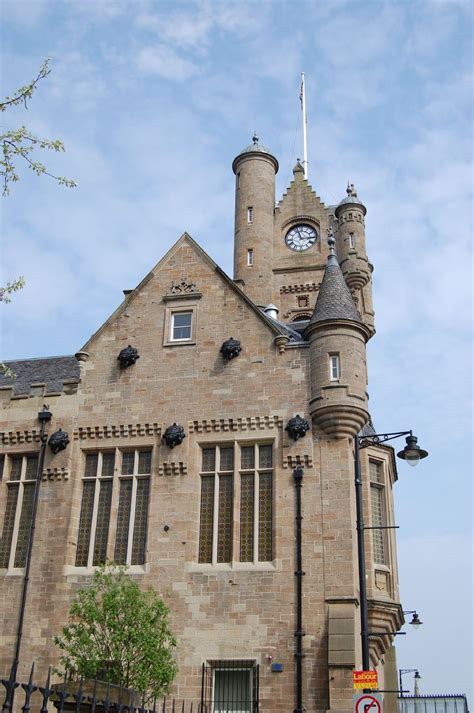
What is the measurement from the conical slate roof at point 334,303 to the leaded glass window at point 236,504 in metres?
4.40

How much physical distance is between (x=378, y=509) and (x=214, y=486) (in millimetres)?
5859

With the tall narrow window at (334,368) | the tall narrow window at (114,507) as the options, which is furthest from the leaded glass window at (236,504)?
the tall narrow window at (334,368)

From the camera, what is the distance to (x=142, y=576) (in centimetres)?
2292

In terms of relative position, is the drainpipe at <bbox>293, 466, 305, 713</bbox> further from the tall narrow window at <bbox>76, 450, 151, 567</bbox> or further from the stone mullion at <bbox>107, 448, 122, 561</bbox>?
the stone mullion at <bbox>107, 448, 122, 561</bbox>

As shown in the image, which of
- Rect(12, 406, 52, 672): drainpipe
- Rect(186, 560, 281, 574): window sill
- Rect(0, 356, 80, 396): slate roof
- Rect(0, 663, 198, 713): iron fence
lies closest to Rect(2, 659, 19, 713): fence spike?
Rect(0, 663, 198, 713): iron fence

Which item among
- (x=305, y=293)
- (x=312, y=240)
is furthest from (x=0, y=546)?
(x=312, y=240)

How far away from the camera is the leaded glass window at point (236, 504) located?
2280 cm

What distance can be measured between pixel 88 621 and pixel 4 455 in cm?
811

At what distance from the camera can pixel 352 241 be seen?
49688mm

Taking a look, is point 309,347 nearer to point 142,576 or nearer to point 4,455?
point 142,576

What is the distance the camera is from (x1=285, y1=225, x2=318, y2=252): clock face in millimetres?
49969

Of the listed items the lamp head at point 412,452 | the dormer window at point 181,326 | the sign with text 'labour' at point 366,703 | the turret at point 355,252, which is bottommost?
the sign with text 'labour' at point 366,703

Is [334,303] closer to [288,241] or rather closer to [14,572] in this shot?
[14,572]

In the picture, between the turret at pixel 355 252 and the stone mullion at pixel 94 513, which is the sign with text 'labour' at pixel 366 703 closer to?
the stone mullion at pixel 94 513
